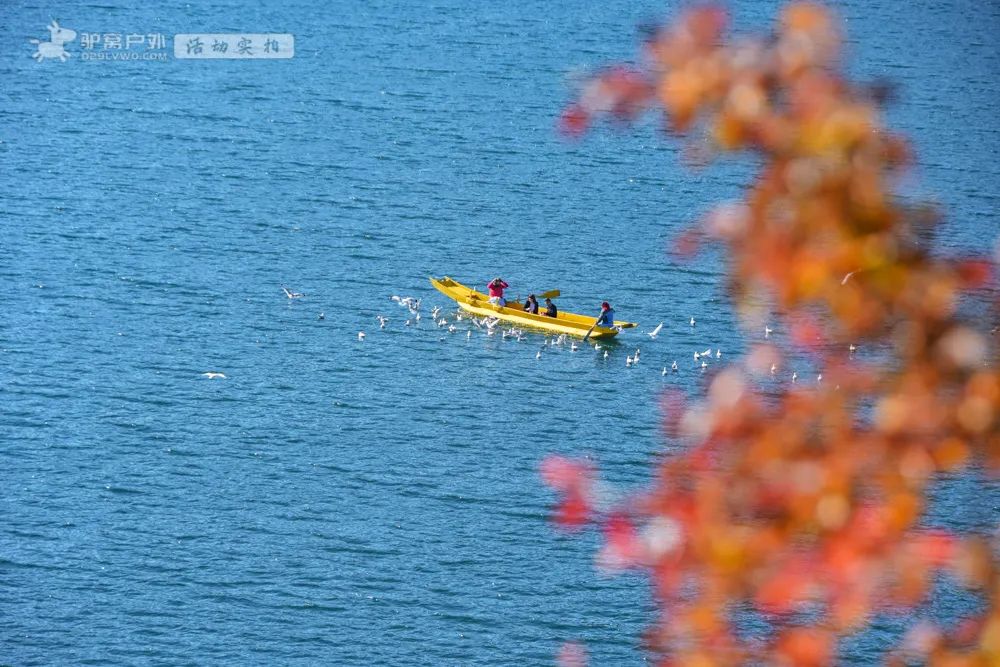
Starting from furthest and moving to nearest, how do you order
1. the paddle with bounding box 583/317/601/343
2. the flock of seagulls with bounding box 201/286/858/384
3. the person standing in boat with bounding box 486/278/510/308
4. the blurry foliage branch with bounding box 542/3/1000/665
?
the person standing in boat with bounding box 486/278/510/308, the paddle with bounding box 583/317/601/343, the flock of seagulls with bounding box 201/286/858/384, the blurry foliage branch with bounding box 542/3/1000/665

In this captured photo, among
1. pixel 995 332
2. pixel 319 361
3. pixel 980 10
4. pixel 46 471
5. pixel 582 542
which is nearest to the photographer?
pixel 995 332

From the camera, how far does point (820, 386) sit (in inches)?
152

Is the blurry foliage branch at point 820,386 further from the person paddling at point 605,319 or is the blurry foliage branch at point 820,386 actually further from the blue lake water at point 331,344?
the person paddling at point 605,319

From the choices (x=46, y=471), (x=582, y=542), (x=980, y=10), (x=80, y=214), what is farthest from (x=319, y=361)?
(x=980, y=10)

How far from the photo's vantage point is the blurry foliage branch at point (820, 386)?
371cm

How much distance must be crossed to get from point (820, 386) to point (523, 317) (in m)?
45.4

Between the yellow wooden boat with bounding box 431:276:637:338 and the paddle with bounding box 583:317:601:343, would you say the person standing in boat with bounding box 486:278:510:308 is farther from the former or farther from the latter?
the paddle with bounding box 583:317:601:343

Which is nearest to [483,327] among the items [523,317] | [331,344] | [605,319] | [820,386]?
[523,317]

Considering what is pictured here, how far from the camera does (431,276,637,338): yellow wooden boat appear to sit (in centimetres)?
4810

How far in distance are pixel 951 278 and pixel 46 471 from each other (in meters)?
35.5

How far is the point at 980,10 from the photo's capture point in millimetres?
109188

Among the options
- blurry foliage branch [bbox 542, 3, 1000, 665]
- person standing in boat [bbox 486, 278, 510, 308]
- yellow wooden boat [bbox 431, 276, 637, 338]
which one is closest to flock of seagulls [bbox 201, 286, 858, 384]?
yellow wooden boat [bbox 431, 276, 637, 338]

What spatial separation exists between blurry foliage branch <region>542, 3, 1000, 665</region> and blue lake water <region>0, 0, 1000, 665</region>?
1716 millimetres

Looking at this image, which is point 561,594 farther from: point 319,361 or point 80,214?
point 80,214
